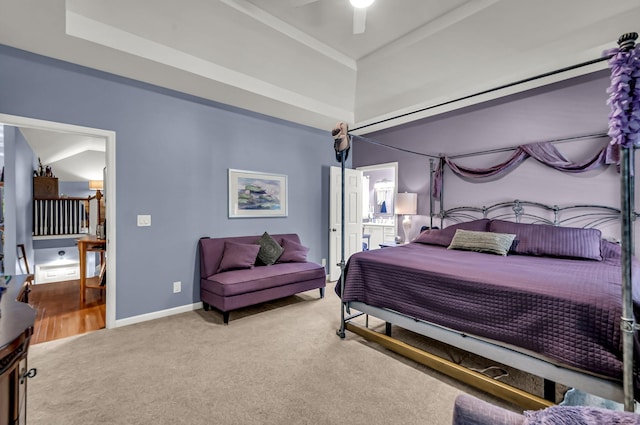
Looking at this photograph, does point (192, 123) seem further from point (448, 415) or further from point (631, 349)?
point (631, 349)

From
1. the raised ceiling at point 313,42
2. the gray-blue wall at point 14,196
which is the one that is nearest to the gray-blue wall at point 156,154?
the raised ceiling at point 313,42

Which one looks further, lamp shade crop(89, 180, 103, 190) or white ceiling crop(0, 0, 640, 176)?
lamp shade crop(89, 180, 103, 190)

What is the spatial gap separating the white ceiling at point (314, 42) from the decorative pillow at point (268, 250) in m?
1.82

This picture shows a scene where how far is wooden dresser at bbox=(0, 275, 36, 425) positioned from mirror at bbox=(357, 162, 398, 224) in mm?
6864

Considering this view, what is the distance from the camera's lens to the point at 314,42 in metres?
3.75

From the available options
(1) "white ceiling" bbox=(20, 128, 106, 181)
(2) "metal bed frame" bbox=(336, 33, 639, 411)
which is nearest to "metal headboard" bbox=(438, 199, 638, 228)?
(2) "metal bed frame" bbox=(336, 33, 639, 411)

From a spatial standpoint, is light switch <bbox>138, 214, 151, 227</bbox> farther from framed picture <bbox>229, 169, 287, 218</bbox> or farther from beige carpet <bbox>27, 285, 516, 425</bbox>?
beige carpet <bbox>27, 285, 516, 425</bbox>

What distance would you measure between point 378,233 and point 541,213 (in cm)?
318

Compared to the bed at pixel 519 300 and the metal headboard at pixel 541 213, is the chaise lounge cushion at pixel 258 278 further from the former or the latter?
the metal headboard at pixel 541 213

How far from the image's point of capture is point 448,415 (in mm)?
1823

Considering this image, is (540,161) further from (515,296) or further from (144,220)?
(144,220)

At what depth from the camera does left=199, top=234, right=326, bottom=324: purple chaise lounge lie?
3291 millimetres

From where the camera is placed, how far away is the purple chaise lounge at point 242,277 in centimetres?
329

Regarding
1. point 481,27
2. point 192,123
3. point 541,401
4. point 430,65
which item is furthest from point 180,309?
point 481,27
